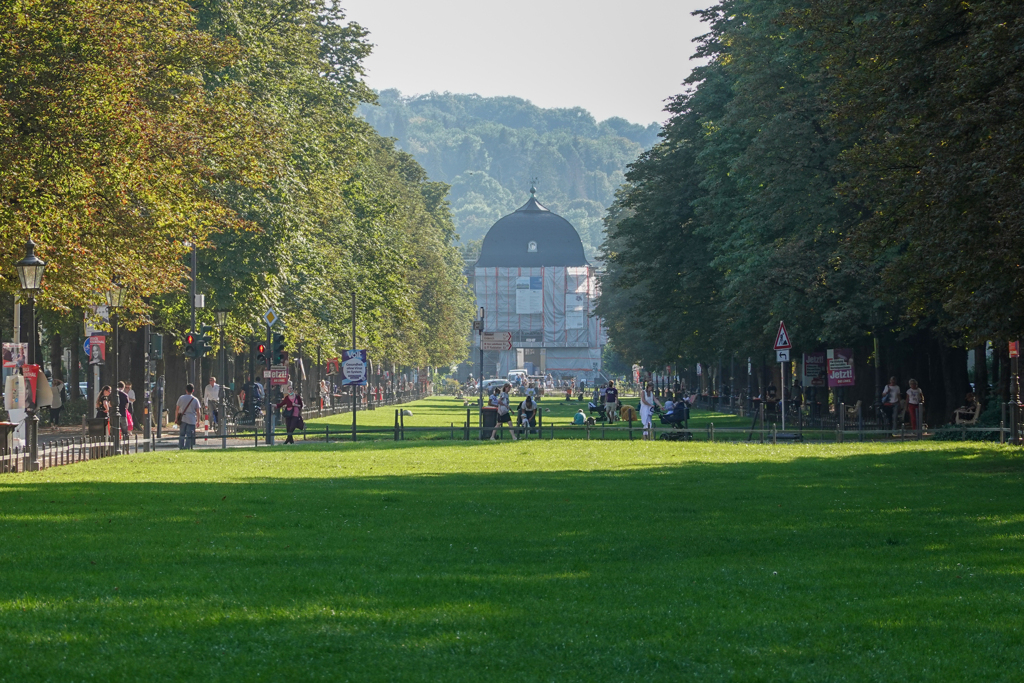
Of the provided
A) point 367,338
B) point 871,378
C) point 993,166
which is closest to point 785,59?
point 871,378

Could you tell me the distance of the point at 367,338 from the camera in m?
65.9

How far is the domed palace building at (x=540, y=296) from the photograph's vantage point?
173 meters

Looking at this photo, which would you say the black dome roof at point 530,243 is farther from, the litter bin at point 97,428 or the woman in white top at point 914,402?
the litter bin at point 97,428

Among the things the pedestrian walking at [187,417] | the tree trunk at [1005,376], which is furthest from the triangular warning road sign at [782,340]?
the pedestrian walking at [187,417]

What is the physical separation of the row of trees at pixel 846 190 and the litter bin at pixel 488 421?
8.19 metres

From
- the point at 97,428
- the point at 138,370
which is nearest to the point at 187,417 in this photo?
the point at 97,428

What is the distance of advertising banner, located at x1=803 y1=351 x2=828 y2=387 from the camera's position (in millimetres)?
48656

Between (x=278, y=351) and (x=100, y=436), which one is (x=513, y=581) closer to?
(x=100, y=436)

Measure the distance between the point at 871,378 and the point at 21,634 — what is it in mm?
45905

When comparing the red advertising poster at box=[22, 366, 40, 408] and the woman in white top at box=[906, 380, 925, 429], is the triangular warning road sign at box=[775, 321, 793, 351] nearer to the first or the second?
the woman in white top at box=[906, 380, 925, 429]

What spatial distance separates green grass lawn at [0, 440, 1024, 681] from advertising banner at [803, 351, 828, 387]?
26696 mm

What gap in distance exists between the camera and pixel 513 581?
1141 centimetres

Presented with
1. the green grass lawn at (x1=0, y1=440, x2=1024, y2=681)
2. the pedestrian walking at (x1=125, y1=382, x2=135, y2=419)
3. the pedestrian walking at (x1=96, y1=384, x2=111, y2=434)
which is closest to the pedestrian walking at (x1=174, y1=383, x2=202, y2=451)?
the pedestrian walking at (x1=96, y1=384, x2=111, y2=434)

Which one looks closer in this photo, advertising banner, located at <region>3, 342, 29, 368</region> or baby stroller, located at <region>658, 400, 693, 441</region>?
advertising banner, located at <region>3, 342, 29, 368</region>
